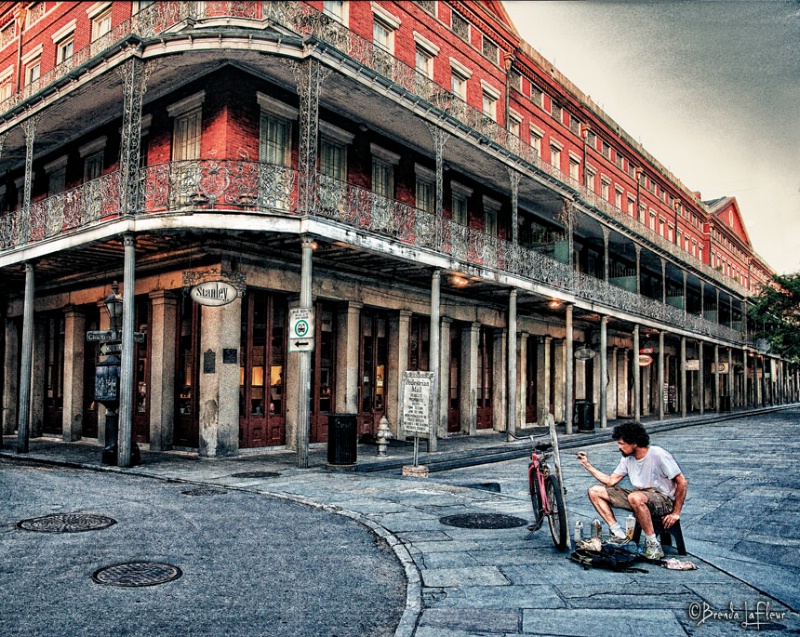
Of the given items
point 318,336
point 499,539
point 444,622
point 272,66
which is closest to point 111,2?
point 272,66

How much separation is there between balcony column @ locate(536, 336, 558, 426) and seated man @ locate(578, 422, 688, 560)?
1962 centimetres

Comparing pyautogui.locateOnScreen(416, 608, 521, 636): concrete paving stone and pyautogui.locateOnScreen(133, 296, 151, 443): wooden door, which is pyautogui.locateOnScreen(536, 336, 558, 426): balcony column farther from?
pyautogui.locateOnScreen(416, 608, 521, 636): concrete paving stone

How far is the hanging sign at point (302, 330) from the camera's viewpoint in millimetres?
12078

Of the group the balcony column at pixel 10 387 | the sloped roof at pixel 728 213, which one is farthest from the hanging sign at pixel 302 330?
the sloped roof at pixel 728 213

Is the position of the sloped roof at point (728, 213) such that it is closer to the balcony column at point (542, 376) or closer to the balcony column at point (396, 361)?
the balcony column at point (542, 376)

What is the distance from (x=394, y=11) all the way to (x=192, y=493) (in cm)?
1374

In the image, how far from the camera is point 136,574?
5762 millimetres

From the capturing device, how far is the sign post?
12414mm

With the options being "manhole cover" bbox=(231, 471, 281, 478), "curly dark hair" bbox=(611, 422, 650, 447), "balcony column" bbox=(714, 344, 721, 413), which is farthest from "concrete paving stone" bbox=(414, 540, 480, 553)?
"balcony column" bbox=(714, 344, 721, 413)

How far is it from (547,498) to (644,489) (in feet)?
3.03

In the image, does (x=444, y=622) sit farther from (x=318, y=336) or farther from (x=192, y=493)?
(x=318, y=336)

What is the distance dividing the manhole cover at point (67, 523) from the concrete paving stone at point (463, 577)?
371 centimetres

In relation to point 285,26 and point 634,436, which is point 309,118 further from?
point 634,436
